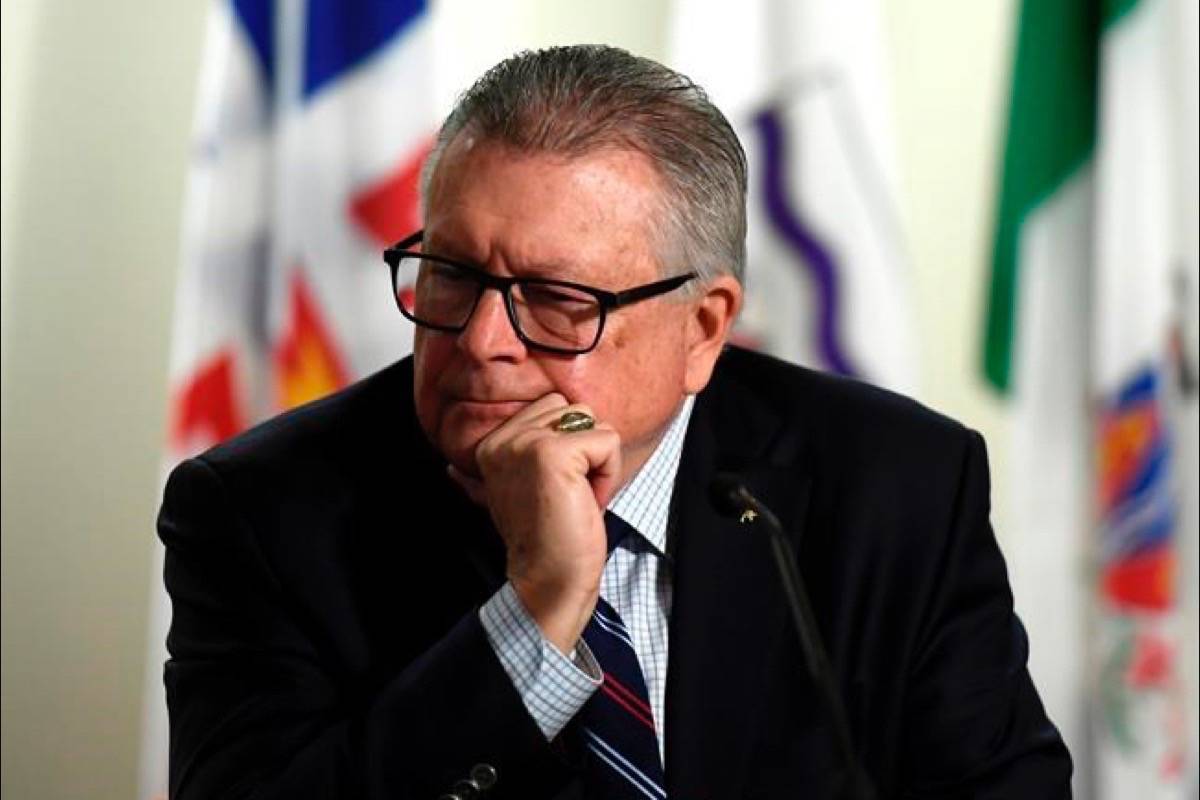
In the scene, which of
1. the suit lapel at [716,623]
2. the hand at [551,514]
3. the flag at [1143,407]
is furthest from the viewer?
the flag at [1143,407]

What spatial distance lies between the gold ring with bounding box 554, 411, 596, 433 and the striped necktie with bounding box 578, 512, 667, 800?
261 mm

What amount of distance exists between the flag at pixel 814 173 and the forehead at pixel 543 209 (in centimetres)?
118

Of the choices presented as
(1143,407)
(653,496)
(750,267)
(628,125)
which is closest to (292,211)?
(750,267)

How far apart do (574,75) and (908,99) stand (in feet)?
5.38

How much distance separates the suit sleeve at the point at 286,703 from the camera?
171 centimetres

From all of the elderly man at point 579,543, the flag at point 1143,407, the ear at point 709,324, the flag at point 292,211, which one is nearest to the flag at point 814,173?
the flag at point 1143,407

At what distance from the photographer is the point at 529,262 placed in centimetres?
178

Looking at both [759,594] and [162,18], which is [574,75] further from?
[162,18]

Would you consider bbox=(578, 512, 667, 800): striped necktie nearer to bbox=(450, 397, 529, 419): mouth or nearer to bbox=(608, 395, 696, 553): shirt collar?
bbox=(608, 395, 696, 553): shirt collar

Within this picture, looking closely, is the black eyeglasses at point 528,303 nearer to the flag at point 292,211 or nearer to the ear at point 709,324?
the ear at point 709,324

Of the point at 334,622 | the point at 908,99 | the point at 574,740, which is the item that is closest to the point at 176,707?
the point at 334,622

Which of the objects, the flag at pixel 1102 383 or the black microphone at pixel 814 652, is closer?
the black microphone at pixel 814 652

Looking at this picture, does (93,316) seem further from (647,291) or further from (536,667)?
(536,667)

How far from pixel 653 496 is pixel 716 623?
0.17 meters
